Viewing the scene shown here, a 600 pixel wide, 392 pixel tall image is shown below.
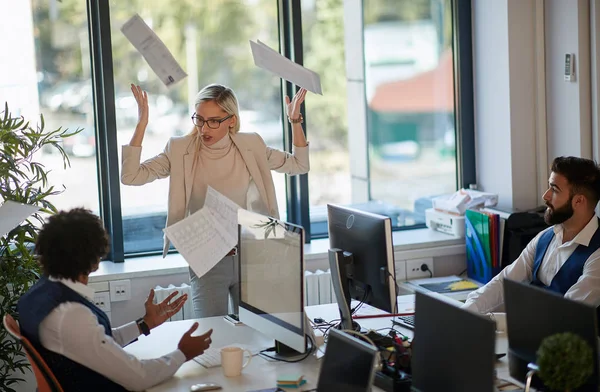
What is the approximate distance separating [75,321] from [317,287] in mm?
Result: 2149

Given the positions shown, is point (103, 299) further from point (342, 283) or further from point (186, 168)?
point (342, 283)

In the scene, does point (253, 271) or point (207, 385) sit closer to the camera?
point (207, 385)

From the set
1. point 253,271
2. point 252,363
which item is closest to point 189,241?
point 253,271

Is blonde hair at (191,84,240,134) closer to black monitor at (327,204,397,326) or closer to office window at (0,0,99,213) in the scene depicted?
black monitor at (327,204,397,326)

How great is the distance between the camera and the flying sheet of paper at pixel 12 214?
309 cm

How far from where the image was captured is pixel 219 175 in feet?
11.4

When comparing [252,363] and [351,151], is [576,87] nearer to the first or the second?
[351,151]

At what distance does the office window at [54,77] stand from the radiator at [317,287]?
1294 mm

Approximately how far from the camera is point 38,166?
352 cm

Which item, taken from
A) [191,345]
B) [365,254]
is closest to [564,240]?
[365,254]

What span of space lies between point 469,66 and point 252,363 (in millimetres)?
2930

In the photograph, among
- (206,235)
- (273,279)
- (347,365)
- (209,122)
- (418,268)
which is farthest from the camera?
(418,268)

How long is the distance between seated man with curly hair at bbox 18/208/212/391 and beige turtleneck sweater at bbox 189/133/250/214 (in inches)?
40.9

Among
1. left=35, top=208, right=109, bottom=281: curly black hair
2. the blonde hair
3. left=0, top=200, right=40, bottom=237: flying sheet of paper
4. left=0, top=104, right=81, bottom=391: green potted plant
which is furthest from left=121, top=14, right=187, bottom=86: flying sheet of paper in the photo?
left=35, top=208, right=109, bottom=281: curly black hair
